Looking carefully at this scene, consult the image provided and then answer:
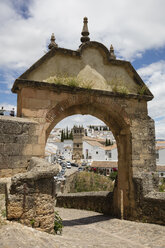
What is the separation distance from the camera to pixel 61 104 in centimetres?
612

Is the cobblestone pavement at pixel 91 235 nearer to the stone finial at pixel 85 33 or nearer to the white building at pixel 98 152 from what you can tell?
the stone finial at pixel 85 33

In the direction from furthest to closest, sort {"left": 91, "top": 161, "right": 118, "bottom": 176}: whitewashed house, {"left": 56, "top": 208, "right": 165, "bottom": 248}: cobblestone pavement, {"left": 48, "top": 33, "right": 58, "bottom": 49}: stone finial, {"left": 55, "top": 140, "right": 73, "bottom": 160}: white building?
{"left": 55, "top": 140, "right": 73, "bottom": 160}: white building, {"left": 91, "top": 161, "right": 118, "bottom": 176}: whitewashed house, {"left": 48, "top": 33, "right": 58, "bottom": 49}: stone finial, {"left": 56, "top": 208, "right": 165, "bottom": 248}: cobblestone pavement

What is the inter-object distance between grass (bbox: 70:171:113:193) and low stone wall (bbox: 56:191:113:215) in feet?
22.0

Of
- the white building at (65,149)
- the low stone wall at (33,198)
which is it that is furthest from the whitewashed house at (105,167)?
the white building at (65,149)

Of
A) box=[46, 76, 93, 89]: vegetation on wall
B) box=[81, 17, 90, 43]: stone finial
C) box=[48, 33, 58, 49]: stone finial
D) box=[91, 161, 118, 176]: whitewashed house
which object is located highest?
box=[81, 17, 90, 43]: stone finial

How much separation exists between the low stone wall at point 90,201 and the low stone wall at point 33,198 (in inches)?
205

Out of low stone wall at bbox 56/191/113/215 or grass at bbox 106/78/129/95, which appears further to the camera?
low stone wall at bbox 56/191/113/215

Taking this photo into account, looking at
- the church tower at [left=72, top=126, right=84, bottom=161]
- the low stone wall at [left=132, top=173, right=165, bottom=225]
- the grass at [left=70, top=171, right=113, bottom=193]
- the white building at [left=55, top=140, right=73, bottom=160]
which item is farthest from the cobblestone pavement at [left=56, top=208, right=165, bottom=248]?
the white building at [left=55, top=140, right=73, bottom=160]

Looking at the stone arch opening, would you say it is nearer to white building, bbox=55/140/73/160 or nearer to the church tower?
the church tower

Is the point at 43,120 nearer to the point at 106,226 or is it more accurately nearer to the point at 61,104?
the point at 61,104

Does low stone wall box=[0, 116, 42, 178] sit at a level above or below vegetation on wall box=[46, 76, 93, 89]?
below

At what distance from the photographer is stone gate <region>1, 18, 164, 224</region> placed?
5.88m

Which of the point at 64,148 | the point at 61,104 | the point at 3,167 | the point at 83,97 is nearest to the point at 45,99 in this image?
the point at 61,104

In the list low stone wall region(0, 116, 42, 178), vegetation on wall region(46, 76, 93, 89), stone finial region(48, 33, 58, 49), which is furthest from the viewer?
stone finial region(48, 33, 58, 49)
